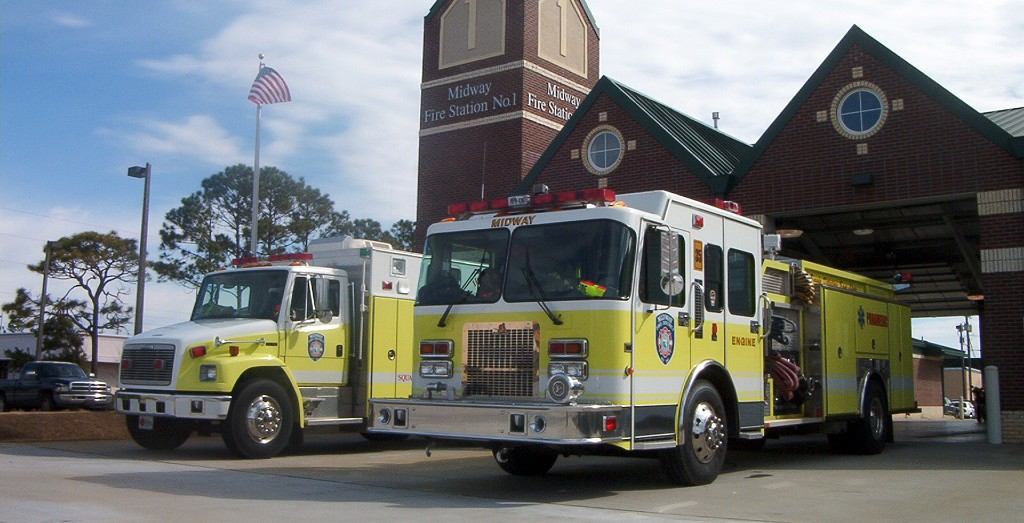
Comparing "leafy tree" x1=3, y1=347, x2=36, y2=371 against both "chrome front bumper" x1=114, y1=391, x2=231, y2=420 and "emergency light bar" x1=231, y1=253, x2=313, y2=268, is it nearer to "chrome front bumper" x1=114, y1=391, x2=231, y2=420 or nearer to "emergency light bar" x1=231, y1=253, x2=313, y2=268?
"emergency light bar" x1=231, y1=253, x2=313, y2=268

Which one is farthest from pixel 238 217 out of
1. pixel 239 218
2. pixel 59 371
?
pixel 59 371

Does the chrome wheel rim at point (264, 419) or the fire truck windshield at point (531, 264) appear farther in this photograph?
the chrome wheel rim at point (264, 419)

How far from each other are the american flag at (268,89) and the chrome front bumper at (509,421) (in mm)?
20015

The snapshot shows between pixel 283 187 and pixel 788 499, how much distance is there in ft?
181

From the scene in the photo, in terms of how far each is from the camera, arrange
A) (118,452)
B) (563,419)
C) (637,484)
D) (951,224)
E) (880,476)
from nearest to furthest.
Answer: (563,419) → (637,484) → (880,476) → (118,452) → (951,224)

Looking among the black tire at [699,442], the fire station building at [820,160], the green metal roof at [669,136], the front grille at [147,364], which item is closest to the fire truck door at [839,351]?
the fire station building at [820,160]

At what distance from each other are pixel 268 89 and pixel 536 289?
20544 mm

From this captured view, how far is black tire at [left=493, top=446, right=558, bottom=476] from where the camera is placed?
11398 millimetres

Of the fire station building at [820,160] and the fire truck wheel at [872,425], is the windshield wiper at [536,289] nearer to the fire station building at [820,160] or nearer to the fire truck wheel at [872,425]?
the fire station building at [820,160]

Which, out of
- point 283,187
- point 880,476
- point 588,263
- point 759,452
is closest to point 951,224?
point 759,452

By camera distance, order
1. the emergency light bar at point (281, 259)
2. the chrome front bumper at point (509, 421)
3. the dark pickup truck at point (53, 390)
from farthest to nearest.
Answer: the dark pickup truck at point (53, 390) → the emergency light bar at point (281, 259) → the chrome front bumper at point (509, 421)

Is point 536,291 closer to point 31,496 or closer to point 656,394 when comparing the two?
point 656,394

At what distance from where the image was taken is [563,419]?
28.8 feet

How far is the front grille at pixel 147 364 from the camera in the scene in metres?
13.5
